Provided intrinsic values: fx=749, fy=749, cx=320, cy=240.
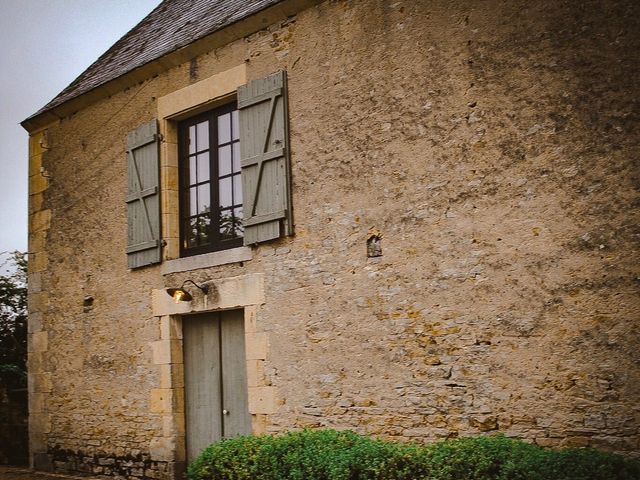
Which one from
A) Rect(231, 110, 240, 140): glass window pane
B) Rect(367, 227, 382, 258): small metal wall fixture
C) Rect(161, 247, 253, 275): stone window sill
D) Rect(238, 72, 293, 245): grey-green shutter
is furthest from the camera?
Rect(231, 110, 240, 140): glass window pane

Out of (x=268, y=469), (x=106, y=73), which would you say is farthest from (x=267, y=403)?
(x=106, y=73)

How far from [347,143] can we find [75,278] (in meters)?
4.56

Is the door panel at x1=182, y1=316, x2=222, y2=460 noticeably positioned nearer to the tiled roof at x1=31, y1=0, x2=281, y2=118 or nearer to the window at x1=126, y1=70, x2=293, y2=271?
the window at x1=126, y1=70, x2=293, y2=271

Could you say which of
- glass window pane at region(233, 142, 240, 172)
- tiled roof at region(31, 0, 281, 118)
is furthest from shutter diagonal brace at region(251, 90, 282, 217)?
tiled roof at region(31, 0, 281, 118)

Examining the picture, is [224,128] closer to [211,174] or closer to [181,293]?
[211,174]

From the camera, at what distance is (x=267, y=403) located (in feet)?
23.9

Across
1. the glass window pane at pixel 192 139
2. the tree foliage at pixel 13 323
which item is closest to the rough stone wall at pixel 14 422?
the tree foliage at pixel 13 323

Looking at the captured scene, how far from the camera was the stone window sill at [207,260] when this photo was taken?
25.2 feet

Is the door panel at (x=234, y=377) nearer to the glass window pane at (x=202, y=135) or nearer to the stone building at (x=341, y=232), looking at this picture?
the stone building at (x=341, y=232)

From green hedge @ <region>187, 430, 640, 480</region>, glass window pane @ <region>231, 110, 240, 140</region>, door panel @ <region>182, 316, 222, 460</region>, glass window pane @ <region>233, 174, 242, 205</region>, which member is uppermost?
glass window pane @ <region>231, 110, 240, 140</region>

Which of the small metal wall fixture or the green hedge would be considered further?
the small metal wall fixture

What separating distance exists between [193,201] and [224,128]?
92 cm

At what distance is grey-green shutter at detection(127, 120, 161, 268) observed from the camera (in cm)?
852

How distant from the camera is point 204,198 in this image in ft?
27.7
